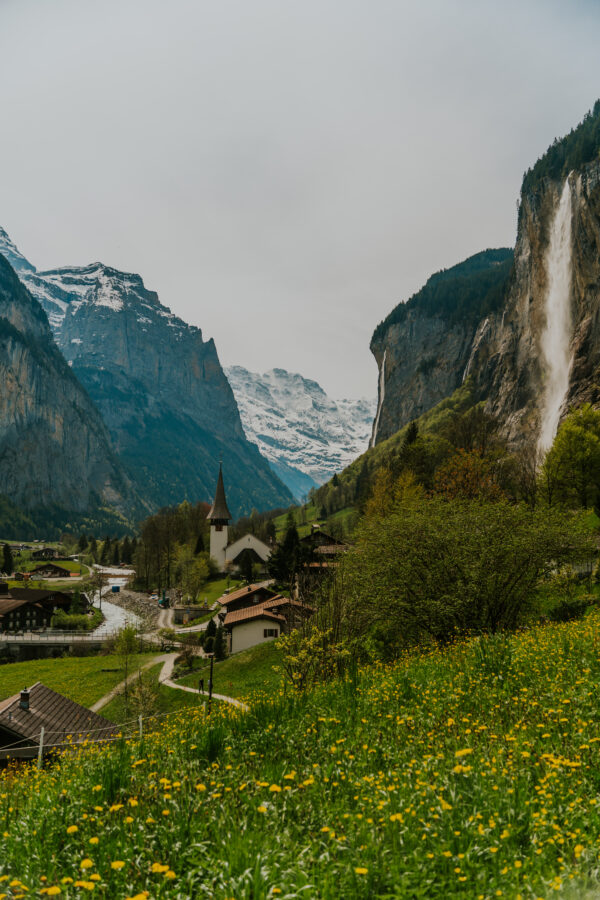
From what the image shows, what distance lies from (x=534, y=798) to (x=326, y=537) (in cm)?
8864

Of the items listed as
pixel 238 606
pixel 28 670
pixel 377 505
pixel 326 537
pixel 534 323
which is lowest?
pixel 28 670

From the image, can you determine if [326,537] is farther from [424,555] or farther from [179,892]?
[179,892]

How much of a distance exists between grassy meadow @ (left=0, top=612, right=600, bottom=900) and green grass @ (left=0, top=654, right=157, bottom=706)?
4440 cm

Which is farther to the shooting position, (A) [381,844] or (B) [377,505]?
(B) [377,505]

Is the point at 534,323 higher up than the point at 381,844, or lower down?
higher up

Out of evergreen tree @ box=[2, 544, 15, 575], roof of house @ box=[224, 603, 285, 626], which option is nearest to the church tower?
roof of house @ box=[224, 603, 285, 626]

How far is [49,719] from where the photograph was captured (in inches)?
992

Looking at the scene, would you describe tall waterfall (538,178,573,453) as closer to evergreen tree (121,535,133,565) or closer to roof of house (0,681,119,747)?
roof of house (0,681,119,747)

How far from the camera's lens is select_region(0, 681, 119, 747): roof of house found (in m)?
A: 23.1

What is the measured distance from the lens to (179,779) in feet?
20.9

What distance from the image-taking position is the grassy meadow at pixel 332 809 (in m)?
4.32

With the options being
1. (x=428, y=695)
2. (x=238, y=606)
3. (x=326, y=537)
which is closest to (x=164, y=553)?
(x=326, y=537)

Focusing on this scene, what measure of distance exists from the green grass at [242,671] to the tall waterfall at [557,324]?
6731 centimetres

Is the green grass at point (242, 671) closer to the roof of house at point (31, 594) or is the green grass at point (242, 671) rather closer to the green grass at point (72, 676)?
the green grass at point (72, 676)
